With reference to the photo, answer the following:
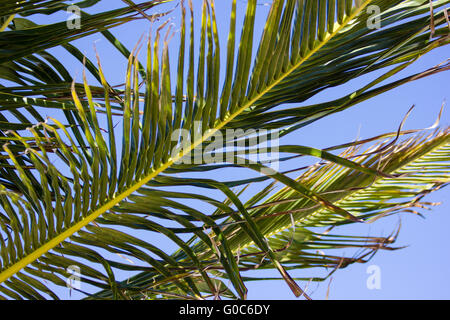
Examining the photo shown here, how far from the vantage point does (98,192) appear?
0.94 meters

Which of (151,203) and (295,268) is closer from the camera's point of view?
(151,203)

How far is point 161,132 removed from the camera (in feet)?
3.01

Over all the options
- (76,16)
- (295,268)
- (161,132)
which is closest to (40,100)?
(76,16)

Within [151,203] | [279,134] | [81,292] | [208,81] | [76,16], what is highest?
[76,16]

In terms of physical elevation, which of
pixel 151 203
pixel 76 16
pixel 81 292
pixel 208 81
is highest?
pixel 76 16

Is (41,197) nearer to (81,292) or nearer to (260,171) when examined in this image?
(81,292)

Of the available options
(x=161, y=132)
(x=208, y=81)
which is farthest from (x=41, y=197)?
(x=208, y=81)

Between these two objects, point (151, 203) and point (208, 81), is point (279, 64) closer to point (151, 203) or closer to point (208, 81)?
point (208, 81)

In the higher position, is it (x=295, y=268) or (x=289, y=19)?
(x=289, y=19)

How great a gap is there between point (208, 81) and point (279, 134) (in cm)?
17

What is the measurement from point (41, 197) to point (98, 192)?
147 millimetres
